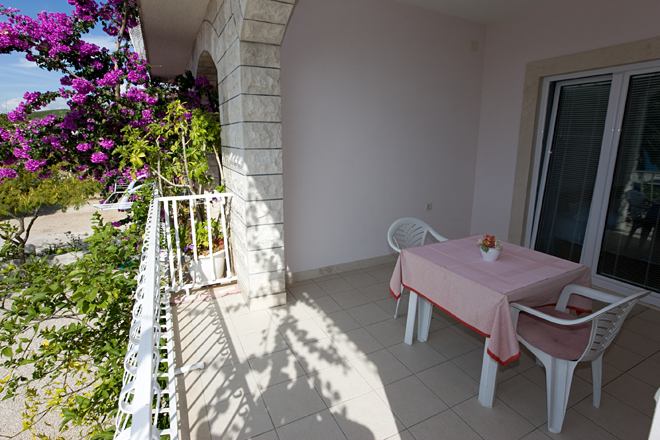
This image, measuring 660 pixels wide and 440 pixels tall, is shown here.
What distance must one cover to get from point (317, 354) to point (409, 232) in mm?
1493

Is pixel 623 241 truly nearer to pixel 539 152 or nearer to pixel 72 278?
pixel 539 152

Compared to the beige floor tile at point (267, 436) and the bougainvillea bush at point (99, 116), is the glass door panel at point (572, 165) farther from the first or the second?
the bougainvillea bush at point (99, 116)

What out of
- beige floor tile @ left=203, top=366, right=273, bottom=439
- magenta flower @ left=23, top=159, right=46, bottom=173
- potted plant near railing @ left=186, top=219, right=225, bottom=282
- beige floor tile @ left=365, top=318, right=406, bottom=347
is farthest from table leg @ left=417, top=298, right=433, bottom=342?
magenta flower @ left=23, top=159, right=46, bottom=173

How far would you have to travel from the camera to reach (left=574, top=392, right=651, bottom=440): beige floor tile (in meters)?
1.87

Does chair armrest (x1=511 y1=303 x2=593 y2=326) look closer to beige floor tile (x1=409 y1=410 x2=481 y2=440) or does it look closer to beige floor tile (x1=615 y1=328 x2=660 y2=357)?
beige floor tile (x1=409 y1=410 x2=481 y2=440)

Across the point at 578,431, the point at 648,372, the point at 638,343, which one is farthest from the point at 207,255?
the point at 638,343

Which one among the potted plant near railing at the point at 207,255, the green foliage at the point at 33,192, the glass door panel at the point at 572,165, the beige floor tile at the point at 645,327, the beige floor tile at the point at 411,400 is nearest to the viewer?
the beige floor tile at the point at 411,400

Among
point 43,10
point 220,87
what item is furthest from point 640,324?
point 43,10

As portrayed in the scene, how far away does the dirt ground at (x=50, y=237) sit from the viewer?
2.13 metres

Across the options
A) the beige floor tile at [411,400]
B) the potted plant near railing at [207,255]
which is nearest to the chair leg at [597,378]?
the beige floor tile at [411,400]

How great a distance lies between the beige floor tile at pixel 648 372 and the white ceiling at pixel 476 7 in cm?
373

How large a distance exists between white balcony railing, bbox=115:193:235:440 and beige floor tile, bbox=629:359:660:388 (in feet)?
9.79

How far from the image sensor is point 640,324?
3.01 meters

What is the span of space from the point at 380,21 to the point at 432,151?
67.2 inches
